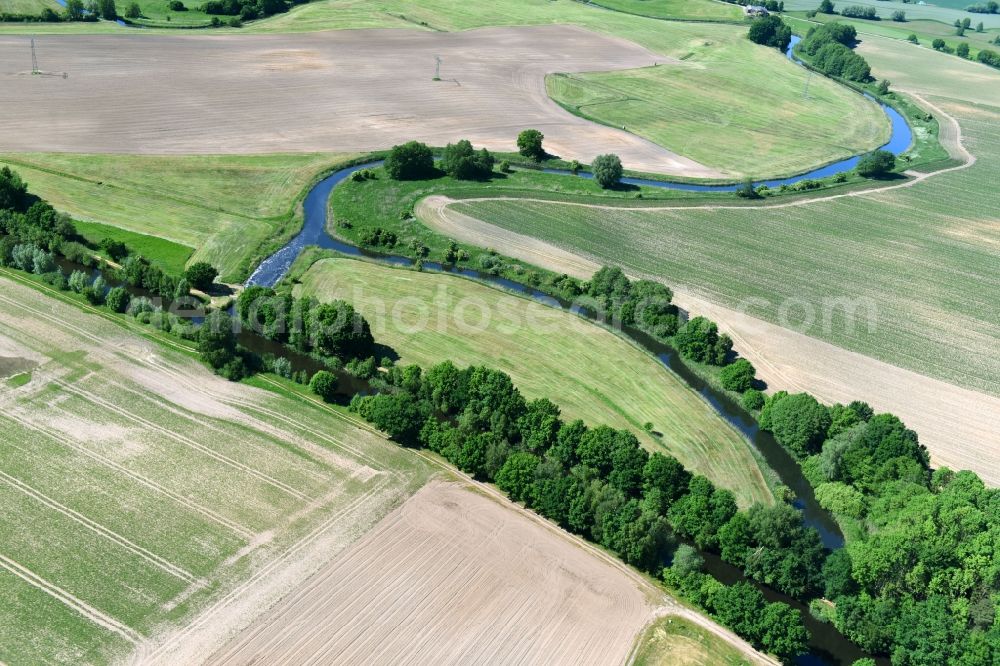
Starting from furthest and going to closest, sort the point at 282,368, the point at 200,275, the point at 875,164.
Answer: the point at 875,164 → the point at 200,275 → the point at 282,368

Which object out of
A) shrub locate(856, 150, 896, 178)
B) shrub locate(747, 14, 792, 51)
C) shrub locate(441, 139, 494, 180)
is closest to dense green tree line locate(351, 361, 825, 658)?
shrub locate(441, 139, 494, 180)

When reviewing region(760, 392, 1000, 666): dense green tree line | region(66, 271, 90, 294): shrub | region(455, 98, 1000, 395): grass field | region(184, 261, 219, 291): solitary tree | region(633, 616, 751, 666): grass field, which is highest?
region(455, 98, 1000, 395): grass field

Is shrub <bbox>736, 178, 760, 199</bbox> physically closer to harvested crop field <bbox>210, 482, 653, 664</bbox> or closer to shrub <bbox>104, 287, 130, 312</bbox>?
harvested crop field <bbox>210, 482, 653, 664</bbox>

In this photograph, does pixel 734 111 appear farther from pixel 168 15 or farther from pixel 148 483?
pixel 148 483

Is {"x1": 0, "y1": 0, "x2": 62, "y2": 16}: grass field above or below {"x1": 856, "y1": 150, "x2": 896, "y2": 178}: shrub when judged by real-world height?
above

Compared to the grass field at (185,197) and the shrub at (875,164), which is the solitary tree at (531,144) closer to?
the grass field at (185,197)

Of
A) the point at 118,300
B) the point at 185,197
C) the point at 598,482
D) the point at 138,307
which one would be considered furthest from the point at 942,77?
the point at 118,300
